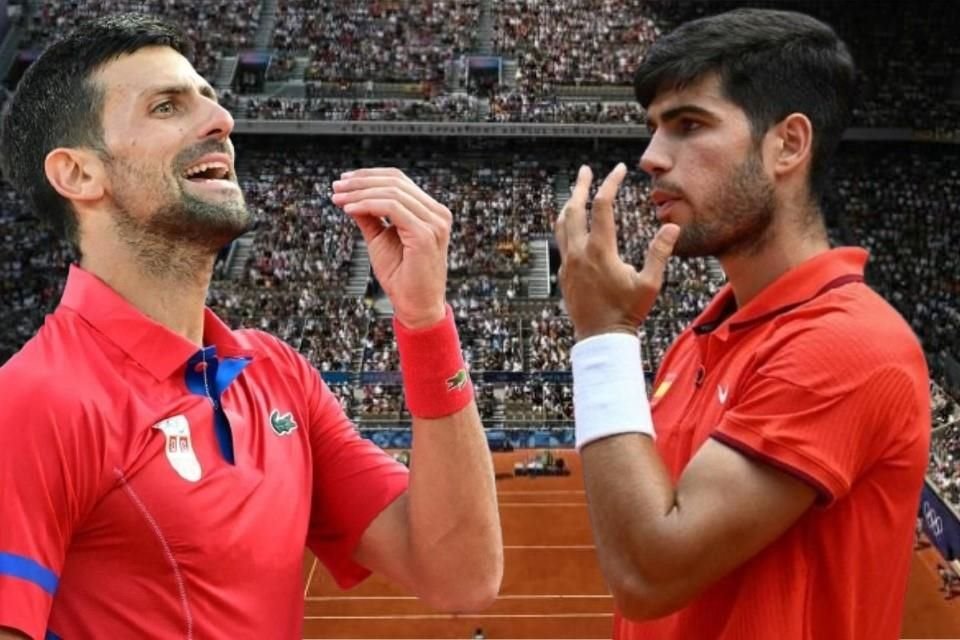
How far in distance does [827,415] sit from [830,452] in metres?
0.08

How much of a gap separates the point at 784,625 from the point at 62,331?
183cm

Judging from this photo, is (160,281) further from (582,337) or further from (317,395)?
(582,337)

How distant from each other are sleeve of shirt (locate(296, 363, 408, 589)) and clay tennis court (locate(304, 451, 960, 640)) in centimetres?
1152

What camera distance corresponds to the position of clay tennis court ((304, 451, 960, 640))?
14.8m

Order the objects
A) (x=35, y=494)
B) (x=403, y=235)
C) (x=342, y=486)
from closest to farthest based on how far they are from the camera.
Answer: (x=35, y=494)
(x=403, y=235)
(x=342, y=486)

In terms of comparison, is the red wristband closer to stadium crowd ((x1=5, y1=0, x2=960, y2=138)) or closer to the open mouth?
the open mouth

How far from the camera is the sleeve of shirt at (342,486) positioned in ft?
9.01

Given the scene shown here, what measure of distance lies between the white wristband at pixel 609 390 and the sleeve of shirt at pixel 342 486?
0.59 meters

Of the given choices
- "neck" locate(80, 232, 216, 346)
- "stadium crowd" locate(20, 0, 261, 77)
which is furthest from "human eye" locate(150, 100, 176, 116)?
"stadium crowd" locate(20, 0, 261, 77)

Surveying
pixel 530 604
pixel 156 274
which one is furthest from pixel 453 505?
pixel 530 604

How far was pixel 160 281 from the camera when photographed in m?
2.51

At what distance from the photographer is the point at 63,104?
2422 mm

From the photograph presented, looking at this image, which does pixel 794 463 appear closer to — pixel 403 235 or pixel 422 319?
pixel 422 319

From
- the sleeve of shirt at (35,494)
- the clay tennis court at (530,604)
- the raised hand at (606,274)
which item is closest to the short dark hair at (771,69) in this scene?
the raised hand at (606,274)
